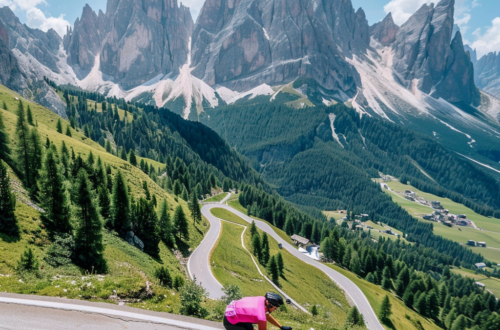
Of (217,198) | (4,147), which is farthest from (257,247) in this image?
(4,147)

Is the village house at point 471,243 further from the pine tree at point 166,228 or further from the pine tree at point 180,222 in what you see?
the pine tree at point 166,228

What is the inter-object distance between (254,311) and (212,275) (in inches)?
1729

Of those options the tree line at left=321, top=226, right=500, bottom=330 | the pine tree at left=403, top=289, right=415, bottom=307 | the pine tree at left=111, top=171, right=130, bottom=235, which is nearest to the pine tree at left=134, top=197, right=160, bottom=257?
the pine tree at left=111, top=171, right=130, bottom=235

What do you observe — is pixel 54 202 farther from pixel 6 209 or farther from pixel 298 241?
pixel 298 241

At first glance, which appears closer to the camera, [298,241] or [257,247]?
[257,247]

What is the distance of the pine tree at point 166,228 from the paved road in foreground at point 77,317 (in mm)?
39362

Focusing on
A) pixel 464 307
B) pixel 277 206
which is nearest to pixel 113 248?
pixel 277 206

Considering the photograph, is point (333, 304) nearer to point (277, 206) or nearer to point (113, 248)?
point (113, 248)

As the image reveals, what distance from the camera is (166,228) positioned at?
5300 centimetres

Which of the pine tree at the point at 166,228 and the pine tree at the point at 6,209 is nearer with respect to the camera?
the pine tree at the point at 6,209

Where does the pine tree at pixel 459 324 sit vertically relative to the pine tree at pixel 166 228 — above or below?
below

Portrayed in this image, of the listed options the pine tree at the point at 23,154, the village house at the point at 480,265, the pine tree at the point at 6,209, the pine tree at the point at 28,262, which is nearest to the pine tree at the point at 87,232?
the pine tree at the point at 6,209

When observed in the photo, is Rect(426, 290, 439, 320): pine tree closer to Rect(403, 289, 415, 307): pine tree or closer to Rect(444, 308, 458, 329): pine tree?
Rect(444, 308, 458, 329): pine tree

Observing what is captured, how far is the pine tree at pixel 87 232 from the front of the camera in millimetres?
27000
